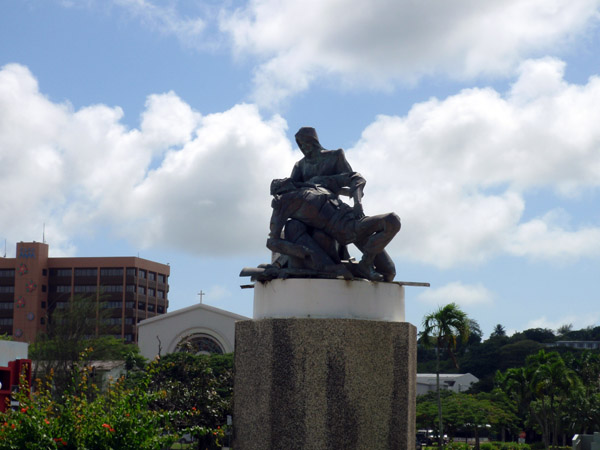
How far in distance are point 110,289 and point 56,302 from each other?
620 cm

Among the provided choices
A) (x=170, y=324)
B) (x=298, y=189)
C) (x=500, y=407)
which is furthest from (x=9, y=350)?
(x=170, y=324)

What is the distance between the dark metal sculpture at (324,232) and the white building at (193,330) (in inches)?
2571

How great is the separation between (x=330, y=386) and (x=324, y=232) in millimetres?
1899

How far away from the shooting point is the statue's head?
10.7 m

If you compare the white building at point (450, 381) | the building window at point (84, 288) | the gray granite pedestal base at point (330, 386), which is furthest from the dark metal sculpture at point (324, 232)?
the building window at point (84, 288)

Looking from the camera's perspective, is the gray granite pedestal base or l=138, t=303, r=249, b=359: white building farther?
l=138, t=303, r=249, b=359: white building

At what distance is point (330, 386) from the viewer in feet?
29.7

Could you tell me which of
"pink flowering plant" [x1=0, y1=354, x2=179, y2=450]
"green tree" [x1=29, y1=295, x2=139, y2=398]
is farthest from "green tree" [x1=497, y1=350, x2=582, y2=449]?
"pink flowering plant" [x1=0, y1=354, x2=179, y2=450]

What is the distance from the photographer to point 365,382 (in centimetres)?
916

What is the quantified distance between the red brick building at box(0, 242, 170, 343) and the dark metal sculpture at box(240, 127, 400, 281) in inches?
Result: 3552

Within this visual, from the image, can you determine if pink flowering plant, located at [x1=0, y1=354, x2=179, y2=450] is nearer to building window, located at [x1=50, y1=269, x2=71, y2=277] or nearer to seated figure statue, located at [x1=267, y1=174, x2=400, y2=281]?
seated figure statue, located at [x1=267, y1=174, x2=400, y2=281]

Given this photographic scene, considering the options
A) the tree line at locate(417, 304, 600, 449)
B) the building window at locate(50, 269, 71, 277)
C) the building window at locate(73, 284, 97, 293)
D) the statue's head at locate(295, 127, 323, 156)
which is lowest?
the tree line at locate(417, 304, 600, 449)

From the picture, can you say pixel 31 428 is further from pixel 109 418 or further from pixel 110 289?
pixel 110 289

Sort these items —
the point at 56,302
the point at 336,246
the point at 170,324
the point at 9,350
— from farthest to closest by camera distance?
the point at 56,302 < the point at 170,324 < the point at 9,350 < the point at 336,246
